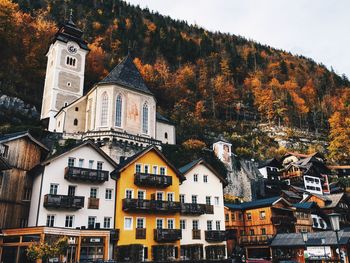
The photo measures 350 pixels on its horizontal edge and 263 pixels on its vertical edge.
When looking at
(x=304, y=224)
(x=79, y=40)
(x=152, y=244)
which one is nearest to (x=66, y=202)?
(x=152, y=244)

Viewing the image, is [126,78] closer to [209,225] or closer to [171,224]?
[209,225]

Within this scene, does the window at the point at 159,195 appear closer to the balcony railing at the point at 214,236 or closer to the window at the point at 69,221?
the balcony railing at the point at 214,236

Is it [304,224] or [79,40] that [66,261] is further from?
[79,40]

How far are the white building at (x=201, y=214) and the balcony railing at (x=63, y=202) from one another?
11.6m

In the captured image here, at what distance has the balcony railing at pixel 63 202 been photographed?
98.0 feet

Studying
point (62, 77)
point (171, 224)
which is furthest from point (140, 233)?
point (62, 77)

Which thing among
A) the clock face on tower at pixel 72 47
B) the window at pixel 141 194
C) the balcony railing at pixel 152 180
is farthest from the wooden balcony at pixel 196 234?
the clock face on tower at pixel 72 47

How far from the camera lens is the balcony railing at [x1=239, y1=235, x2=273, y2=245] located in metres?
42.8

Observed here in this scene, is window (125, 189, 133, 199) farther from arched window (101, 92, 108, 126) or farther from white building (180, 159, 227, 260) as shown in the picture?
arched window (101, 92, 108, 126)

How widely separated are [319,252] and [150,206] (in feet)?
61.9

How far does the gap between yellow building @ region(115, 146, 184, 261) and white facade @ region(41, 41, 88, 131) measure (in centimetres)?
3265

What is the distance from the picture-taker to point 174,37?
124 meters

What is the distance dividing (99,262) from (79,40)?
57.3m

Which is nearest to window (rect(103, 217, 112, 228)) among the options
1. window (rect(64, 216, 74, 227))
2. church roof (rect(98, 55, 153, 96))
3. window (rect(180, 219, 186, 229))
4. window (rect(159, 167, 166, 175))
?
window (rect(64, 216, 74, 227))
